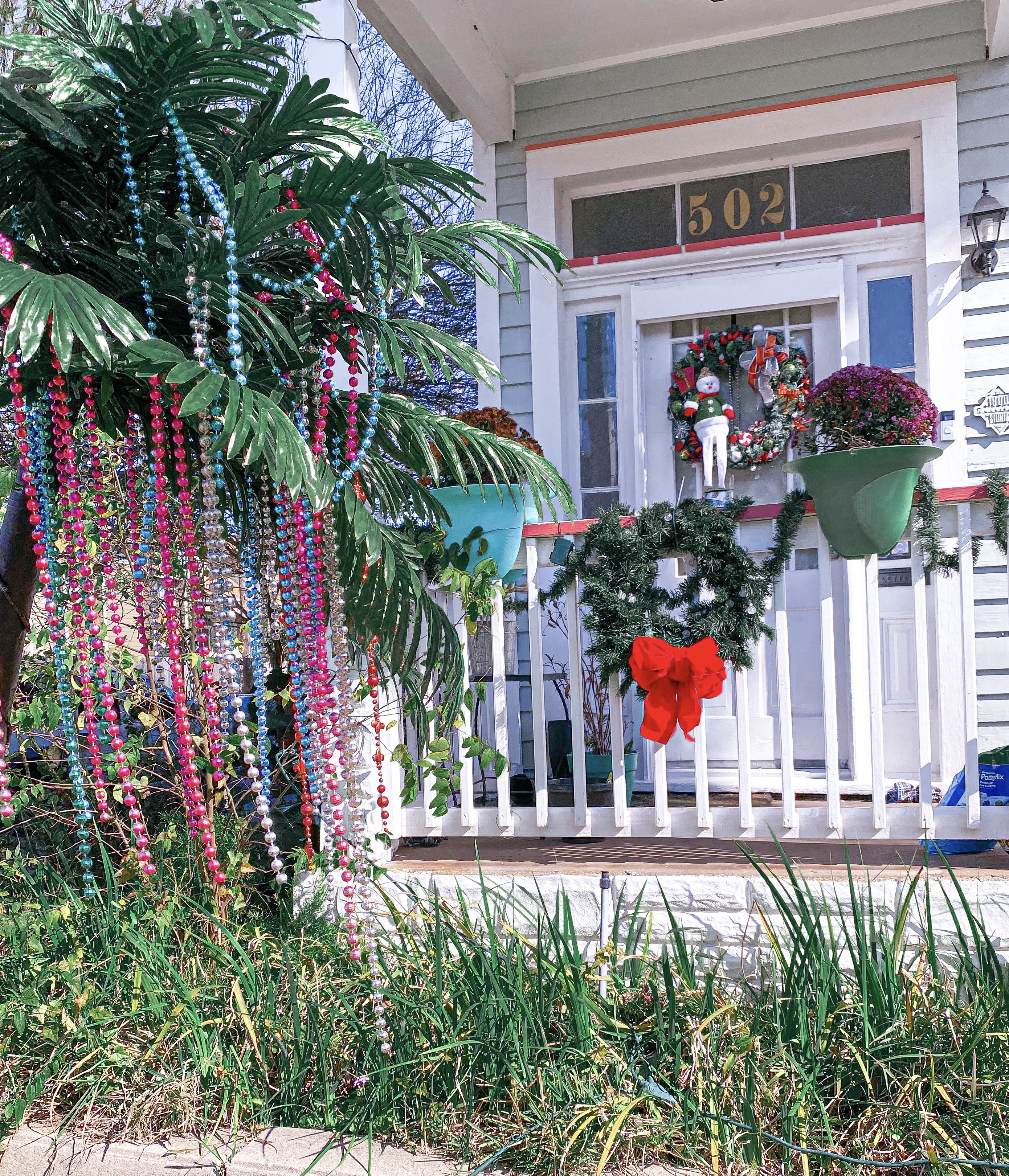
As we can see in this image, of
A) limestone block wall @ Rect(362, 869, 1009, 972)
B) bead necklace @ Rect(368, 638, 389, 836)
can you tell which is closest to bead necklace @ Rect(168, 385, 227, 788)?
bead necklace @ Rect(368, 638, 389, 836)

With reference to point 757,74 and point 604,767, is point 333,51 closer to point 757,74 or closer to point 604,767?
point 757,74

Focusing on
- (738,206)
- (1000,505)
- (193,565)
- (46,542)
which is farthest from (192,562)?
(738,206)

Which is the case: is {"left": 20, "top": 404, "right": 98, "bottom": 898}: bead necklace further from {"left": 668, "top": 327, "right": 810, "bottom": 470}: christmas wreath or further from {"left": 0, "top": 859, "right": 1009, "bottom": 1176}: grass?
{"left": 668, "top": 327, "right": 810, "bottom": 470}: christmas wreath

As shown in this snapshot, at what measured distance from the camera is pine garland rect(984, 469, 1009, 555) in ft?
7.88

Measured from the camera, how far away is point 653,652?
242 centimetres

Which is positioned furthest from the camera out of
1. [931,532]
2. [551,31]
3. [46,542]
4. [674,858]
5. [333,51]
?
[551,31]

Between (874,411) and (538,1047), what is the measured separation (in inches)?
65.3

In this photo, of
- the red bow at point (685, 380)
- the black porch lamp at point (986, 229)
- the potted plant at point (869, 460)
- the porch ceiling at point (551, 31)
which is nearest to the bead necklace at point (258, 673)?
the potted plant at point (869, 460)

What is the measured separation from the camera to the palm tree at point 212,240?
1.68 metres

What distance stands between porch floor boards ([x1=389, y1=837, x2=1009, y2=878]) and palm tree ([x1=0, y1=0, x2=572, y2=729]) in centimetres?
81

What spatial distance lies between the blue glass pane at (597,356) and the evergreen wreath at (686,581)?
1.69 m

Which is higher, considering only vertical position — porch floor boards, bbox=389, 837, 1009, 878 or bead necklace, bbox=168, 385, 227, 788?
bead necklace, bbox=168, 385, 227, 788

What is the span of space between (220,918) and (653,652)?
3.98 ft

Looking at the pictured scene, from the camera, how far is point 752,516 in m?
2.55
